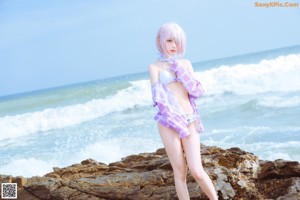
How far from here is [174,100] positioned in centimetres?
347

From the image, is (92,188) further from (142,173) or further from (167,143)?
(167,143)

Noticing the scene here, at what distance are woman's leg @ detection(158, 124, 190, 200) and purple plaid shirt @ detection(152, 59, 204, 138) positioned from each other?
55 mm

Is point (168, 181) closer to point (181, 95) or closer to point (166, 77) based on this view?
point (181, 95)

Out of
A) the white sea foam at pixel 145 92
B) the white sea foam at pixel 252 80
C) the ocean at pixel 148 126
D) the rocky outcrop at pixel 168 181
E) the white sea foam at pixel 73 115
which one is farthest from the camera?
the white sea foam at pixel 73 115

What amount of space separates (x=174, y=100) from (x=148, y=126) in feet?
29.8

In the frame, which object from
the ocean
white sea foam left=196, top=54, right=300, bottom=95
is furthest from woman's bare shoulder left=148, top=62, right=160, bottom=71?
white sea foam left=196, top=54, right=300, bottom=95

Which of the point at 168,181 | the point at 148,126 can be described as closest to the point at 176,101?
the point at 168,181

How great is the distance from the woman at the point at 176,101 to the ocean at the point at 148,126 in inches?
164

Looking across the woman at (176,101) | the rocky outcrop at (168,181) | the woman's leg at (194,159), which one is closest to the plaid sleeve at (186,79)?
the woman at (176,101)

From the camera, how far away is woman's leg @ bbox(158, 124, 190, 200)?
3457mm

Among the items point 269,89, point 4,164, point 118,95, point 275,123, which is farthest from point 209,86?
point 4,164

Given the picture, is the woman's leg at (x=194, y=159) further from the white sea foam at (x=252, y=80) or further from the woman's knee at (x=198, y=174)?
the white sea foam at (x=252, y=80)

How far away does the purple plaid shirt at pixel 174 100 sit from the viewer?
3.41 metres

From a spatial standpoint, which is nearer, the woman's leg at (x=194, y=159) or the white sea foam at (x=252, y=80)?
the woman's leg at (x=194, y=159)
